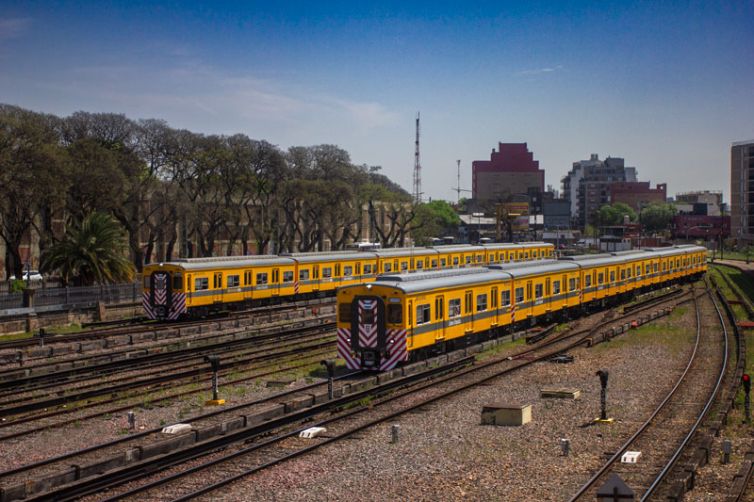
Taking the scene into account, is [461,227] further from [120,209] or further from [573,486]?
[573,486]

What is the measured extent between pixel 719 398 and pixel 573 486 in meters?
9.42

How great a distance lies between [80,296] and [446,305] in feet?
75.8

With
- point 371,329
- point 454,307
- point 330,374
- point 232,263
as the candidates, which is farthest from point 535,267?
point 330,374

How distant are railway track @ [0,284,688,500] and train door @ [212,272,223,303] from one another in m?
17.3

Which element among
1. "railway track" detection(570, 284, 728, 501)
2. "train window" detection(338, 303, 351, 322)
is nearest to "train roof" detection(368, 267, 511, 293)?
"train window" detection(338, 303, 351, 322)

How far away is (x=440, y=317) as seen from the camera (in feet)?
86.6

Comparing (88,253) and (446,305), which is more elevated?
(88,253)

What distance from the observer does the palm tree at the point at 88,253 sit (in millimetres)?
43094

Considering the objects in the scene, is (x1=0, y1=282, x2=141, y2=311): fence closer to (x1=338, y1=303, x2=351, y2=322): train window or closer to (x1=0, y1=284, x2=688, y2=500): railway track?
(x1=338, y1=303, x2=351, y2=322): train window

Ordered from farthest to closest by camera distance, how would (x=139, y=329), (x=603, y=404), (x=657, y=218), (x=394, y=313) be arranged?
(x=657, y=218), (x=139, y=329), (x=394, y=313), (x=603, y=404)

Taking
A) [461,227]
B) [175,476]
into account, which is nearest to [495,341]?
[175,476]

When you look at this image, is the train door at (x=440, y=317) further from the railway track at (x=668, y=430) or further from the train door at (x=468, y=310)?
the railway track at (x=668, y=430)

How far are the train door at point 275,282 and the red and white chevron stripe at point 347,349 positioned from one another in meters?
21.1

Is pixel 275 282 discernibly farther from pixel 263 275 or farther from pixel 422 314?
pixel 422 314
